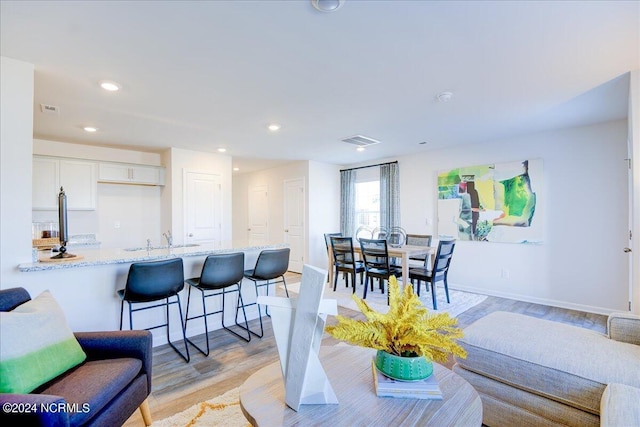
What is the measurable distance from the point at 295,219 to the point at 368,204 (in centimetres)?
166

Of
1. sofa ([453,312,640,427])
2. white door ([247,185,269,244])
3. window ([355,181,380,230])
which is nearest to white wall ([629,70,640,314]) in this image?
sofa ([453,312,640,427])

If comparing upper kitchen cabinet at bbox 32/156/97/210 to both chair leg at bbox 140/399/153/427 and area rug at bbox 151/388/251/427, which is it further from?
area rug at bbox 151/388/251/427

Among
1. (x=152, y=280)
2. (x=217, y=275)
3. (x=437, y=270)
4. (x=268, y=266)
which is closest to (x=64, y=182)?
(x=152, y=280)

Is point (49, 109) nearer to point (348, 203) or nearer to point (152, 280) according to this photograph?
point (152, 280)

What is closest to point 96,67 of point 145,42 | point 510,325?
point 145,42

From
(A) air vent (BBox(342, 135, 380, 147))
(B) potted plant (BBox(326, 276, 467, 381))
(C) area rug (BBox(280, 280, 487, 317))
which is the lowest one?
(C) area rug (BBox(280, 280, 487, 317))

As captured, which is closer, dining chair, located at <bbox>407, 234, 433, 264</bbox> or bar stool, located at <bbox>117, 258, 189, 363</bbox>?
bar stool, located at <bbox>117, 258, 189, 363</bbox>

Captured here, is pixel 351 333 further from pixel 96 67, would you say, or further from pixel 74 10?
pixel 96 67

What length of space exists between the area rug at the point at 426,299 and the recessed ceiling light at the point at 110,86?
9.65 feet

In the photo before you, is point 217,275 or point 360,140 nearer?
point 217,275

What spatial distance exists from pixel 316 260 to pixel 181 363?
408 cm

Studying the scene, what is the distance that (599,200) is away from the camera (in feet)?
12.3

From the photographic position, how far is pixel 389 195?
587cm

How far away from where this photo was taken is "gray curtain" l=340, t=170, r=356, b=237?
6516 millimetres
